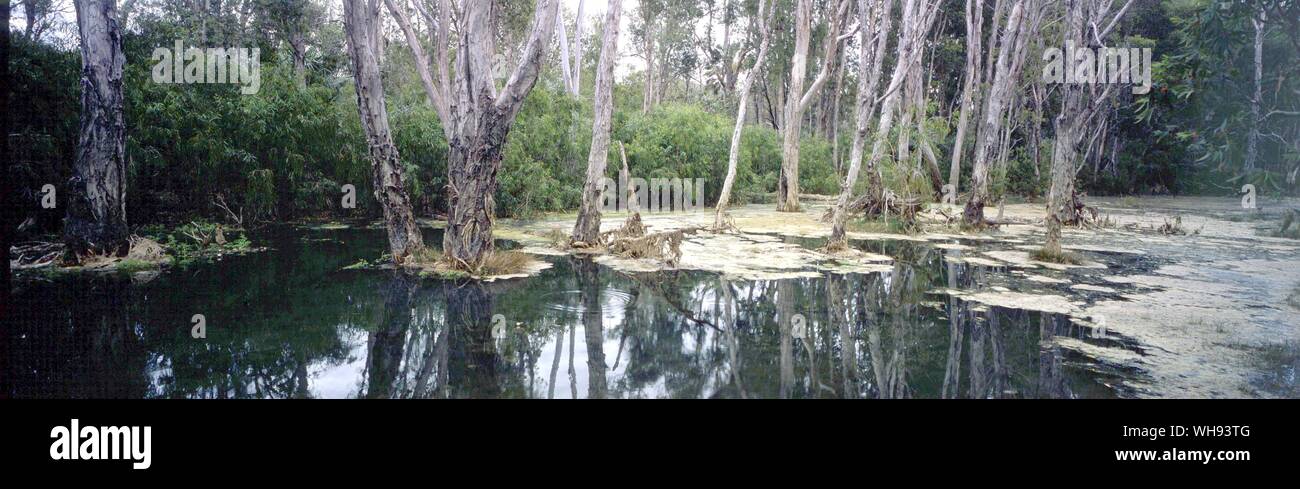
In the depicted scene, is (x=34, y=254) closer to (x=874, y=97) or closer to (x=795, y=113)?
(x=874, y=97)

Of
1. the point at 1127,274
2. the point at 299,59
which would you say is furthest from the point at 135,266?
the point at 1127,274

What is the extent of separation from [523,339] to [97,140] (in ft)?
24.9

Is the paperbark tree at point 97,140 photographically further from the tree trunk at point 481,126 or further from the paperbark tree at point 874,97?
the paperbark tree at point 874,97

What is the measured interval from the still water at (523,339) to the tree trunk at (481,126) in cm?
90

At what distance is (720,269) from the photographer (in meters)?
10.7

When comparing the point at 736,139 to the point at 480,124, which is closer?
the point at 480,124

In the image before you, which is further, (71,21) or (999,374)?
(71,21)

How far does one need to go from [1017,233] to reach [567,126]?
38.2 ft

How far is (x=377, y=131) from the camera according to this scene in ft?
34.0

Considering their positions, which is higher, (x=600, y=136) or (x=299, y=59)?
(x=299, y=59)
